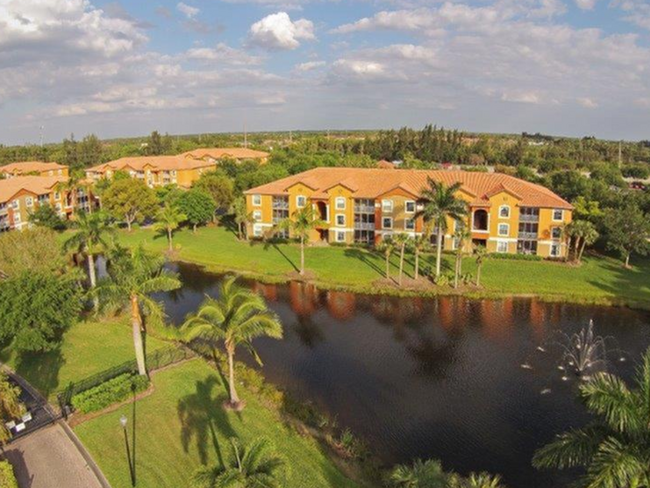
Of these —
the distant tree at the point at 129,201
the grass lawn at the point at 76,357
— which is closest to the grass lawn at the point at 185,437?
the grass lawn at the point at 76,357

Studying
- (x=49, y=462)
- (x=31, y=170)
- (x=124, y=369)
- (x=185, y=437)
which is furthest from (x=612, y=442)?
(x=31, y=170)

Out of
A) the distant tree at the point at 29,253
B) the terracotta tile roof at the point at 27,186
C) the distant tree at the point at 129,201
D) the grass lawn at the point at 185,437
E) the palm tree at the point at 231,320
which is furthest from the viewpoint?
the distant tree at the point at 129,201

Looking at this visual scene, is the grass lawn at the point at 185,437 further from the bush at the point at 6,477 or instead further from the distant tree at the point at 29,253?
the distant tree at the point at 29,253

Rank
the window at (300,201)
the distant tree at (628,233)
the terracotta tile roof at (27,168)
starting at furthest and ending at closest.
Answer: the terracotta tile roof at (27,168) < the window at (300,201) < the distant tree at (628,233)

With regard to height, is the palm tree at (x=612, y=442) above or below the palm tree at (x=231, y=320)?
above

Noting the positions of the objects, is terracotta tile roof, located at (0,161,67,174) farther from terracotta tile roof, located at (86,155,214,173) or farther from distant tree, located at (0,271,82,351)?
distant tree, located at (0,271,82,351)

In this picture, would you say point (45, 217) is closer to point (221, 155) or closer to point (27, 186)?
point (27, 186)
